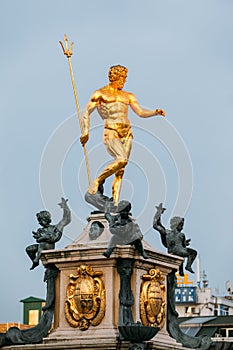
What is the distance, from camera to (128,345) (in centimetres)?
2169

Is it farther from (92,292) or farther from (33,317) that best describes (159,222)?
(33,317)

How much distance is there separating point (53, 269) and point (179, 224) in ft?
9.49

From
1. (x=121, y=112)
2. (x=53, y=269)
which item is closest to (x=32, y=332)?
(x=53, y=269)

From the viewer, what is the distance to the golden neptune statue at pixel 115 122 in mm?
23922

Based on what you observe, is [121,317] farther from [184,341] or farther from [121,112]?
[121,112]

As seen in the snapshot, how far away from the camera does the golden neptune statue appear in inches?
942

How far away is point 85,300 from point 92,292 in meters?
0.21

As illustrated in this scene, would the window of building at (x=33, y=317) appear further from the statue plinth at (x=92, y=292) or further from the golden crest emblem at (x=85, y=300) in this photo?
the golden crest emblem at (x=85, y=300)

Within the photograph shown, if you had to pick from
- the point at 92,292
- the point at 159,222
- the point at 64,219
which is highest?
the point at 64,219

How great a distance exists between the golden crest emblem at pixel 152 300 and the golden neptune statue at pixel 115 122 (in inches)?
72.9

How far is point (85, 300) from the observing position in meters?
22.4

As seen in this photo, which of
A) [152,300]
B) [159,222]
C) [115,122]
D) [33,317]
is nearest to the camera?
[152,300]

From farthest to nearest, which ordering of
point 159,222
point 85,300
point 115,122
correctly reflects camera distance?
point 115,122 < point 159,222 < point 85,300

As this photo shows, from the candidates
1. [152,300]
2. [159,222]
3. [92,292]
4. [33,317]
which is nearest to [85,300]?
[92,292]
